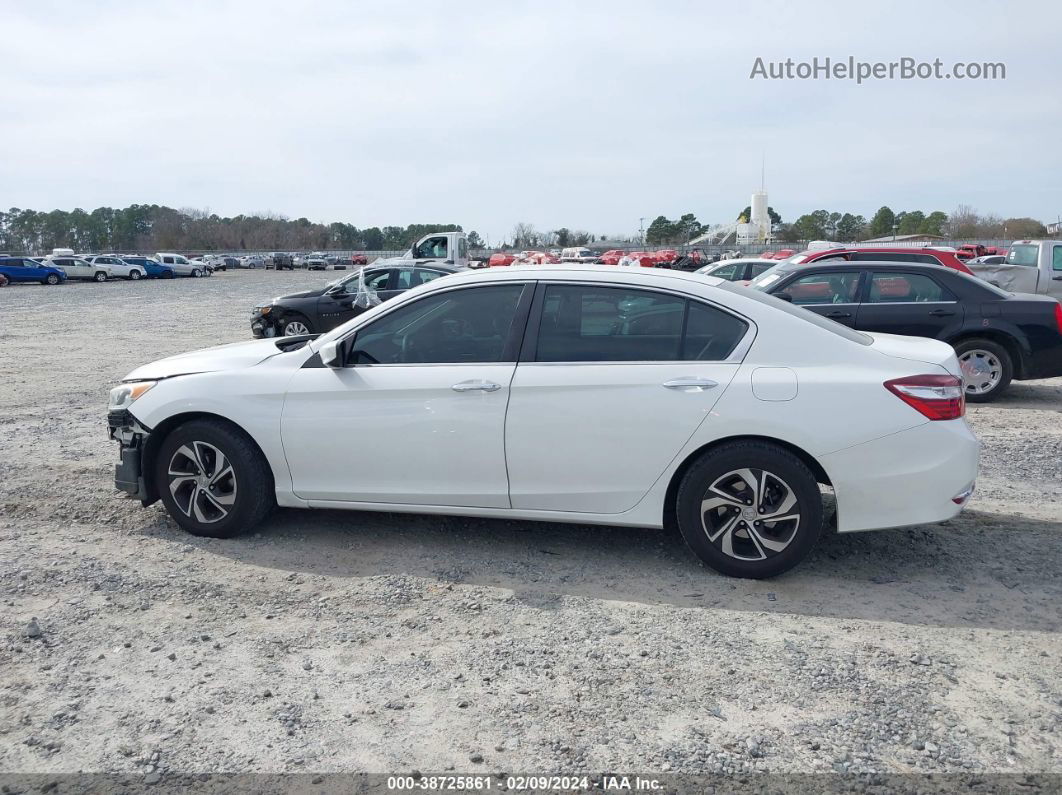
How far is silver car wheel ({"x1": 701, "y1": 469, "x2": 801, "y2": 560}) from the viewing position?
455 cm

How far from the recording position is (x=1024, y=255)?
731 inches

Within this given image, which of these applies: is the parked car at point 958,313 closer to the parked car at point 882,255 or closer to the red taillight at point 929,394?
the parked car at point 882,255

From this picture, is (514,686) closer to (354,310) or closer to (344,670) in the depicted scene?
(344,670)

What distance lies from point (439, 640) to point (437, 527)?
1588 millimetres

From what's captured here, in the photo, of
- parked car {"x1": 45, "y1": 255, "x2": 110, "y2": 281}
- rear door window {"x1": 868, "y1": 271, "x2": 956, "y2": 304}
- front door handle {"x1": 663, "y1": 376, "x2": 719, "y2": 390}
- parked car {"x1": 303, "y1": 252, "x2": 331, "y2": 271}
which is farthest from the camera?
parked car {"x1": 303, "y1": 252, "x2": 331, "y2": 271}

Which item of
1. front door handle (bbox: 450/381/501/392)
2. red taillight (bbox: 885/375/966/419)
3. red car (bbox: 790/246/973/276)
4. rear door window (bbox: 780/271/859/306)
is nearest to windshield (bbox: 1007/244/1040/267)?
red car (bbox: 790/246/973/276)

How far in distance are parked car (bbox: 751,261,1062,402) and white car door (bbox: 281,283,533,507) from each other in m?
6.28

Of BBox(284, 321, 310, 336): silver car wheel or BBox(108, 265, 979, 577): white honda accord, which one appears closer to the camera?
BBox(108, 265, 979, 577): white honda accord

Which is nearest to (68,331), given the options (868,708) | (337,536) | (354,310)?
(354,310)

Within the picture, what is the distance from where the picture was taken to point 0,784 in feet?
10.0

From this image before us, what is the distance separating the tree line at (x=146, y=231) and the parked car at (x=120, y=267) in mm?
75529

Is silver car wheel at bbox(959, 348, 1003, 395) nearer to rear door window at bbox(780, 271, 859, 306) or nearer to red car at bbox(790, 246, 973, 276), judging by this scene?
rear door window at bbox(780, 271, 859, 306)

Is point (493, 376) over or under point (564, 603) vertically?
over

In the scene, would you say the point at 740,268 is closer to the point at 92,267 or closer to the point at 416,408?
the point at 416,408
